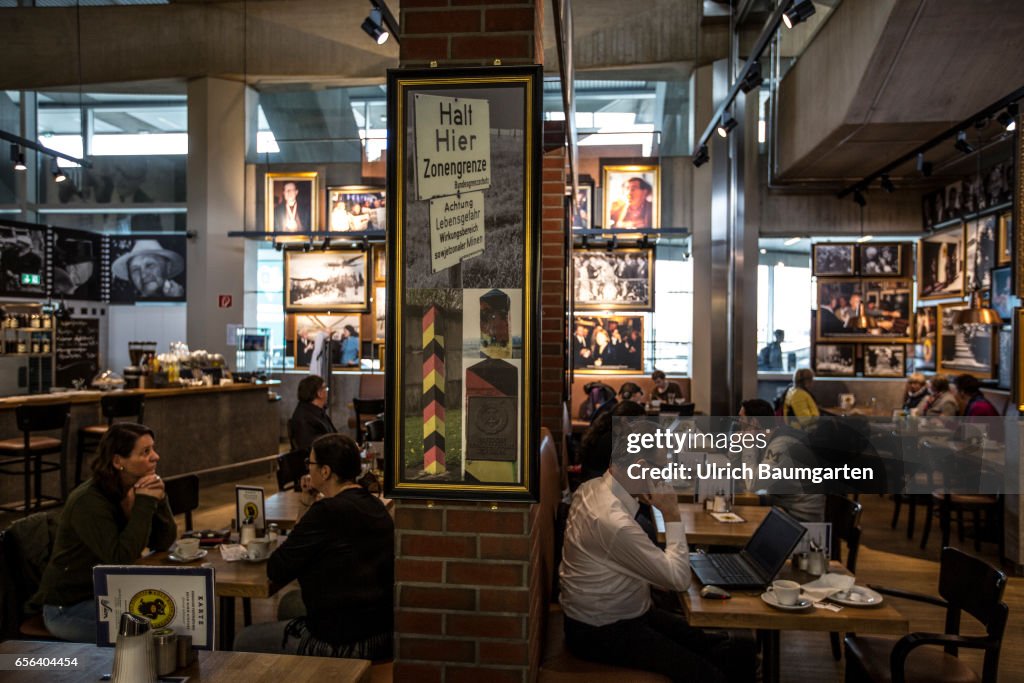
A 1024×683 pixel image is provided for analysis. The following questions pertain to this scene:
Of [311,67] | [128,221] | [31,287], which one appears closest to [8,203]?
[128,221]

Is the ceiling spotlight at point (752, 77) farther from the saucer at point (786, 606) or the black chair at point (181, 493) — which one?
the black chair at point (181, 493)

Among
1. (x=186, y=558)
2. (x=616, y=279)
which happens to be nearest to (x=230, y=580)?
(x=186, y=558)

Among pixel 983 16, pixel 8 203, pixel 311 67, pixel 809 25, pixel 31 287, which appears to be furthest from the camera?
pixel 8 203

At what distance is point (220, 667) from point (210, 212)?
37.1ft

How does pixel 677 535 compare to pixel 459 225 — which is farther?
pixel 677 535

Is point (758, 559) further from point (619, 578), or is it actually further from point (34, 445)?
point (34, 445)

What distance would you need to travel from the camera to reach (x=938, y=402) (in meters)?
8.34

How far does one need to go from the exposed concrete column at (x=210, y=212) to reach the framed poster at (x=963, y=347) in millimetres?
10275

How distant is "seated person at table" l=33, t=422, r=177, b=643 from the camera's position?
337 cm

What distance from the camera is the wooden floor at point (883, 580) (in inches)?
175

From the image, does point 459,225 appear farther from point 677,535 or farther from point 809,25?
point 809,25

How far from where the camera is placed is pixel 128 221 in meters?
14.2

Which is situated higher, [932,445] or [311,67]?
[311,67]

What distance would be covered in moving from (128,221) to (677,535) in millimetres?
13667
